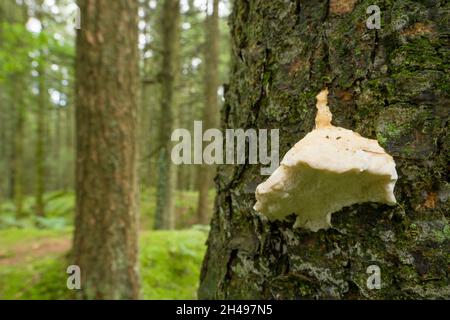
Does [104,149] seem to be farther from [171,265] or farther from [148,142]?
[148,142]

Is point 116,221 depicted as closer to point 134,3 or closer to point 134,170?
point 134,170

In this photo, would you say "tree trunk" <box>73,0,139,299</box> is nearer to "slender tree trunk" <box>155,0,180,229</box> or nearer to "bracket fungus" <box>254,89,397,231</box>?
"bracket fungus" <box>254,89,397,231</box>

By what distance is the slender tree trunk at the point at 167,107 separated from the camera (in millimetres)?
7715

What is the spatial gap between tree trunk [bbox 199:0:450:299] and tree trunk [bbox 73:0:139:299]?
105 inches

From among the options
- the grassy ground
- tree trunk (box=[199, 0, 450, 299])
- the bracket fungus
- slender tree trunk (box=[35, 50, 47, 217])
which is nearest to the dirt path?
the grassy ground

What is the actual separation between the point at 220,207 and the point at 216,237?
0.50 feet

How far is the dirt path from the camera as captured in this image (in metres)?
5.74

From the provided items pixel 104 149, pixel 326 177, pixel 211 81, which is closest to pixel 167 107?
pixel 211 81

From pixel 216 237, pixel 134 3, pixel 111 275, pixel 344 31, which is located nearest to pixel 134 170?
pixel 111 275

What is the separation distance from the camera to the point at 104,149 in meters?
3.80

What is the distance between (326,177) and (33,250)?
666cm

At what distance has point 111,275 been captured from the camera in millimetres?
3877

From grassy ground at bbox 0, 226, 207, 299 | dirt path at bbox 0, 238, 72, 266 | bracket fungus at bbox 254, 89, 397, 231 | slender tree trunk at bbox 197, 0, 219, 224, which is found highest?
slender tree trunk at bbox 197, 0, 219, 224

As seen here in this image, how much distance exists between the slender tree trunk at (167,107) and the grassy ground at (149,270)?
A: 2.39 meters
